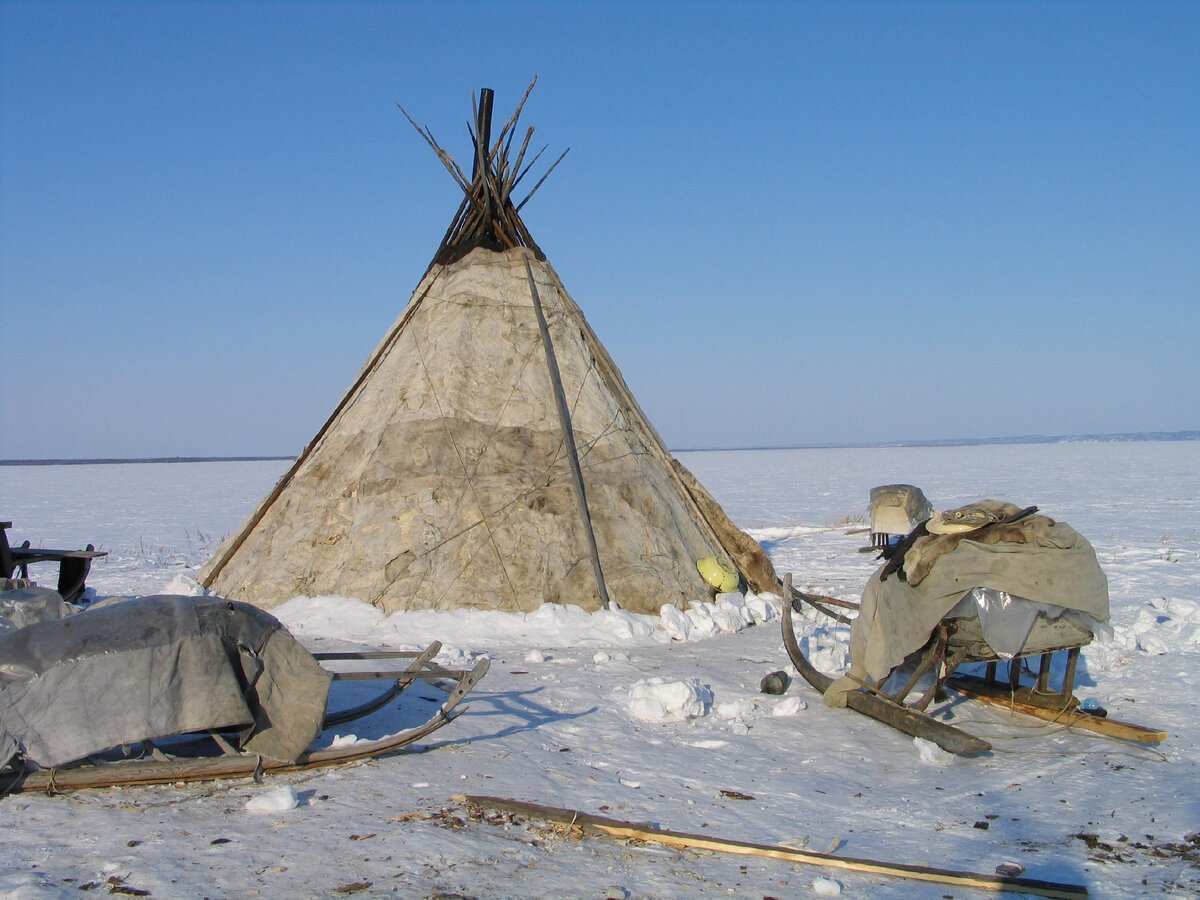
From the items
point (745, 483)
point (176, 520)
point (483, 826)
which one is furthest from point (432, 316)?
point (745, 483)

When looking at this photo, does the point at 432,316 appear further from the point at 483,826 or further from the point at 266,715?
the point at 483,826

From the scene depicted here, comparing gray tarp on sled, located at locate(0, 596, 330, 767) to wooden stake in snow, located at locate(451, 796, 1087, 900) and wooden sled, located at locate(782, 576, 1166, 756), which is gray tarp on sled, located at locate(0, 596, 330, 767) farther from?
wooden sled, located at locate(782, 576, 1166, 756)

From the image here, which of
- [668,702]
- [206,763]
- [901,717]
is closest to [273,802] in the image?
[206,763]

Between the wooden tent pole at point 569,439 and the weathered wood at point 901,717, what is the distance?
248cm

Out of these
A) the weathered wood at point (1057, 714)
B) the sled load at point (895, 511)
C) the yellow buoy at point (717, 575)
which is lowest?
the weathered wood at point (1057, 714)

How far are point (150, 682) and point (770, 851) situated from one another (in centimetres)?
285

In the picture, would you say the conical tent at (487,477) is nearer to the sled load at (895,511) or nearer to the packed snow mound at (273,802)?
the packed snow mound at (273,802)

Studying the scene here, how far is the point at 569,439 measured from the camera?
31.3ft

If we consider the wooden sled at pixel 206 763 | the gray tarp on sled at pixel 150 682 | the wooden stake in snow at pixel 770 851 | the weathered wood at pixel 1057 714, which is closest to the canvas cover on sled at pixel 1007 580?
the weathered wood at pixel 1057 714

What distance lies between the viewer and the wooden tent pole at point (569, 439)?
8.84 metres

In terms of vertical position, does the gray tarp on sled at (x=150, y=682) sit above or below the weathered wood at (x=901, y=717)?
above

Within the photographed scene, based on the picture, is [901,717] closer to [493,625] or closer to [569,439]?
[493,625]

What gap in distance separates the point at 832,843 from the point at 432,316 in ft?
25.6

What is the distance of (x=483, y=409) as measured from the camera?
9.68 metres
